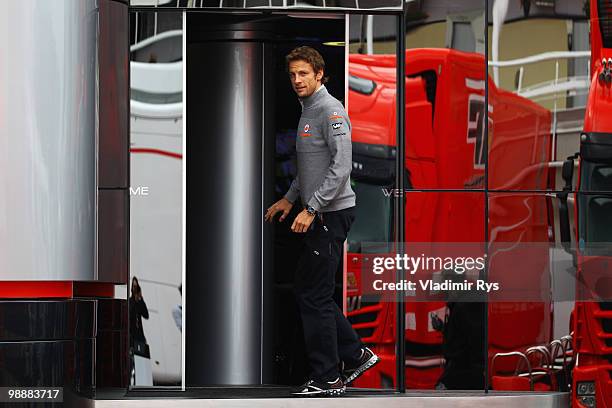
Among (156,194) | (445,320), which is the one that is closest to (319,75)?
(156,194)

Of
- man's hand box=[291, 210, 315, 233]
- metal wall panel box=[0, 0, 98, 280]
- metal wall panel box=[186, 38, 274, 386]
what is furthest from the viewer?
metal wall panel box=[186, 38, 274, 386]

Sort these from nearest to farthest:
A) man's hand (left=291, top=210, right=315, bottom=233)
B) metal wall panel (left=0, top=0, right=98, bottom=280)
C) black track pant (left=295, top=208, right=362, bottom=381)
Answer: metal wall panel (left=0, top=0, right=98, bottom=280) → man's hand (left=291, top=210, right=315, bottom=233) → black track pant (left=295, top=208, right=362, bottom=381)

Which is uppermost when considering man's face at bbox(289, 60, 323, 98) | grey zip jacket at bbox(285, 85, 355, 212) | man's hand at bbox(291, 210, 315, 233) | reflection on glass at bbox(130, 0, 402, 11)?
reflection on glass at bbox(130, 0, 402, 11)

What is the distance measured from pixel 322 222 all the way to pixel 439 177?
2.94 feet

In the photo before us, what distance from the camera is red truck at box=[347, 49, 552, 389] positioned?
24.5 ft

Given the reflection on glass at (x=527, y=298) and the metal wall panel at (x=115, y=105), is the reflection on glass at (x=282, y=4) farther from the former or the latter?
the reflection on glass at (x=527, y=298)

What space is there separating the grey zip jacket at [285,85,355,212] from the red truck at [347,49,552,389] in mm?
445

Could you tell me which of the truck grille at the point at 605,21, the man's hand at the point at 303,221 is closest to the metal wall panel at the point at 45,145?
the man's hand at the point at 303,221

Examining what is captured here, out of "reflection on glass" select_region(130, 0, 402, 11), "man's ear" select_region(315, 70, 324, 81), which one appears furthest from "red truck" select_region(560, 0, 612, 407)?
"man's ear" select_region(315, 70, 324, 81)

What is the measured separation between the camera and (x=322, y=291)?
22.9ft

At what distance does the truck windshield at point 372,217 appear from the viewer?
24.7 ft

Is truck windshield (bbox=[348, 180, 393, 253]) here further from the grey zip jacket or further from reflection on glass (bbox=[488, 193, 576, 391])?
reflection on glass (bbox=[488, 193, 576, 391])

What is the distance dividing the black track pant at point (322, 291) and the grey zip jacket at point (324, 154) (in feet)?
0.37

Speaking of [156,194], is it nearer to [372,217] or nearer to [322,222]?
[322,222]
